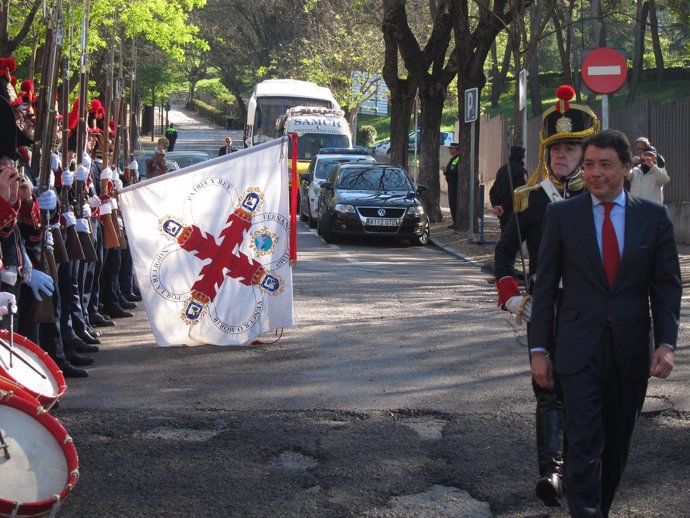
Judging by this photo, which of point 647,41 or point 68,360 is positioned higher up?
point 647,41

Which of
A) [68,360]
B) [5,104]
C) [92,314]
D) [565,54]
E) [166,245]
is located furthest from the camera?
[565,54]

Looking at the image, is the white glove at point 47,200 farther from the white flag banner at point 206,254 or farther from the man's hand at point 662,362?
the man's hand at point 662,362

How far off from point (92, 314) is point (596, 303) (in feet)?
24.7

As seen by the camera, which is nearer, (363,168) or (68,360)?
(68,360)

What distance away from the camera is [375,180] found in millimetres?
23953

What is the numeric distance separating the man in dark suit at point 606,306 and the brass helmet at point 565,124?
3.16 ft

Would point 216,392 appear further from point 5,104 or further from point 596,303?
point 596,303

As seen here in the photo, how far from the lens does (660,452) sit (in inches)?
265

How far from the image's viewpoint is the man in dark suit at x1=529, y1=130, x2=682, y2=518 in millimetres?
4883

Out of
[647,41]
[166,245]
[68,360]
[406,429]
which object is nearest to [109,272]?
[166,245]

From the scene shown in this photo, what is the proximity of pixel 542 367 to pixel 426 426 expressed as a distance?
239cm

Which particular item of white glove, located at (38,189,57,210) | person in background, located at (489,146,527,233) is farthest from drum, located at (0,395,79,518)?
person in background, located at (489,146,527,233)

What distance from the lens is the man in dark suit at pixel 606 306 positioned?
A: 4883 millimetres

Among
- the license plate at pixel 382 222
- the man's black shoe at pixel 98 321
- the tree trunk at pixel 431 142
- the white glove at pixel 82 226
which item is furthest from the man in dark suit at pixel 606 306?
the tree trunk at pixel 431 142
